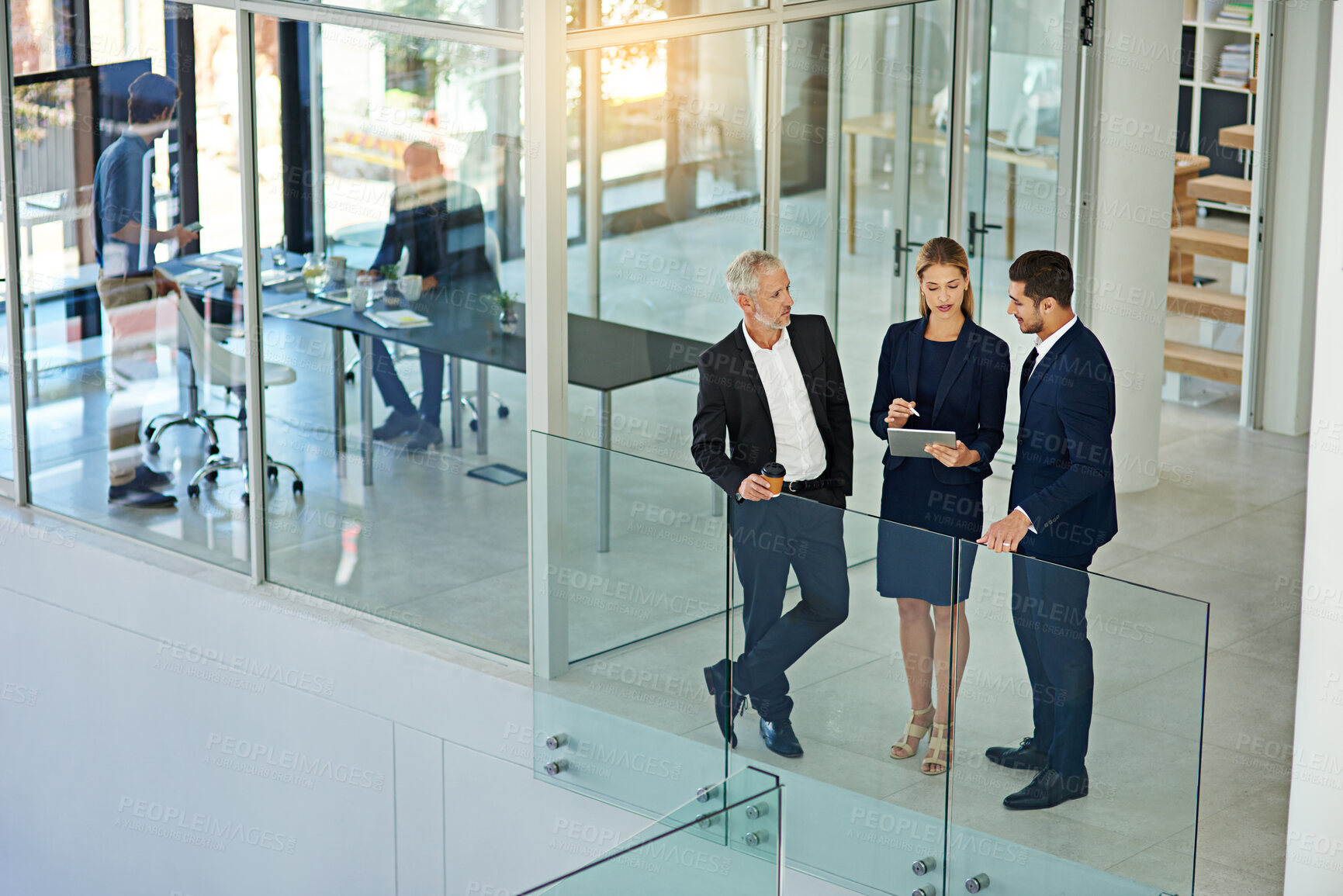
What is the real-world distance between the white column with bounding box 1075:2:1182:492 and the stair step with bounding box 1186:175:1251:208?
7.89ft

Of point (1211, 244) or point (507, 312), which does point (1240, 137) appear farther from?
point (507, 312)

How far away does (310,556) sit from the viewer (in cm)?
641

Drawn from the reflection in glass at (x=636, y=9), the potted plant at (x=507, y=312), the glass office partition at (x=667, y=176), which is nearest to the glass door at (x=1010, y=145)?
the glass office partition at (x=667, y=176)

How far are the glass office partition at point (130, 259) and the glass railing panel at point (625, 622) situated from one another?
1793mm

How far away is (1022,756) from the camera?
4.38 m

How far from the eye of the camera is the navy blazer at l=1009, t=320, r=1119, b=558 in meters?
4.45

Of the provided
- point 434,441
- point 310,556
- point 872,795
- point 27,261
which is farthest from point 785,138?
point 27,261

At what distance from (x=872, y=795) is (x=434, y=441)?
2.34m

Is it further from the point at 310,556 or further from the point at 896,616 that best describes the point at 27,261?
the point at 896,616

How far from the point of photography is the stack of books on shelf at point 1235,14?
12680mm

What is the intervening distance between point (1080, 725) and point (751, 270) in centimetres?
158

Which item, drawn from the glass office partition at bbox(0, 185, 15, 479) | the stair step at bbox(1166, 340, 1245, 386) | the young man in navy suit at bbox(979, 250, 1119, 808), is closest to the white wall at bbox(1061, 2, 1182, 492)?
the stair step at bbox(1166, 340, 1245, 386)

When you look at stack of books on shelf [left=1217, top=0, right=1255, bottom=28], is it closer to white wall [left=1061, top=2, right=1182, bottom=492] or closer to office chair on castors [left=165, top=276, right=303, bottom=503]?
white wall [left=1061, top=2, right=1182, bottom=492]

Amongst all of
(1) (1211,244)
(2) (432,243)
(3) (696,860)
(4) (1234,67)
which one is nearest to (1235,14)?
(4) (1234,67)
